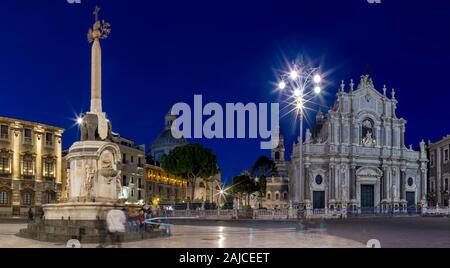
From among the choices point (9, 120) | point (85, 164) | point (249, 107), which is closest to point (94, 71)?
point (85, 164)

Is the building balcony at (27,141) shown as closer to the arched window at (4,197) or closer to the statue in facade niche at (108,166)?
the arched window at (4,197)

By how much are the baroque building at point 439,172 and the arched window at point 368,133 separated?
989 cm

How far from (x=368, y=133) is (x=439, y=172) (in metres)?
13.0

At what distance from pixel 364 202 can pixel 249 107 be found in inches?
1825

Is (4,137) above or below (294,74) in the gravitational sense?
below

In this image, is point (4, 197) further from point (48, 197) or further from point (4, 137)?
point (4, 137)

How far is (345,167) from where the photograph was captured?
65250 mm

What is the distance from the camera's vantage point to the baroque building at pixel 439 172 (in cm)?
6938

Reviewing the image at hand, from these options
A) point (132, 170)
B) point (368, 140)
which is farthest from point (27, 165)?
point (368, 140)

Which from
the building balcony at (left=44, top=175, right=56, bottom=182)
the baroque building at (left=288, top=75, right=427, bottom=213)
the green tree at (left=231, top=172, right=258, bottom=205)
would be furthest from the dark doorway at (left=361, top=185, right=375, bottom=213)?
the building balcony at (left=44, top=175, right=56, bottom=182)

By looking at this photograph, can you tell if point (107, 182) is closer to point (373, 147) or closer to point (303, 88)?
point (303, 88)

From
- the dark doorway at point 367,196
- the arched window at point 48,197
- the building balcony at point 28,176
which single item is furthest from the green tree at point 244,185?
the building balcony at point 28,176

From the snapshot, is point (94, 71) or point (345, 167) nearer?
point (94, 71)

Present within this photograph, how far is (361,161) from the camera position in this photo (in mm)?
66438
